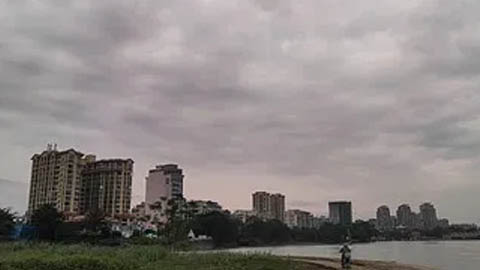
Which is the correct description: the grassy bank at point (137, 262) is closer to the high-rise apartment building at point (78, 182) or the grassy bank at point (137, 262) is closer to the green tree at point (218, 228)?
the green tree at point (218, 228)

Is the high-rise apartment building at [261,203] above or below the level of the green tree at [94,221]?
above

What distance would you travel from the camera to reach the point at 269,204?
190m

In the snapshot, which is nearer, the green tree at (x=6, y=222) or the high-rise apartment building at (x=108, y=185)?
the green tree at (x=6, y=222)

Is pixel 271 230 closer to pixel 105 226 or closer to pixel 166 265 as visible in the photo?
pixel 105 226

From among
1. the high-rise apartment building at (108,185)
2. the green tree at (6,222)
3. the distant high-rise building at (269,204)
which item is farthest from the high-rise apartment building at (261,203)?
the green tree at (6,222)

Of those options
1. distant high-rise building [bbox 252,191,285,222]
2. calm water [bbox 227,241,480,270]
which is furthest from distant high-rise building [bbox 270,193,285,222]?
→ calm water [bbox 227,241,480,270]

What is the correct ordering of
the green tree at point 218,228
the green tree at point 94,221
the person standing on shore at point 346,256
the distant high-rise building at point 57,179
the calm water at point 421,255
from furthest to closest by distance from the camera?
the distant high-rise building at point 57,179 → the green tree at point 218,228 → the green tree at point 94,221 → the calm water at point 421,255 → the person standing on shore at point 346,256

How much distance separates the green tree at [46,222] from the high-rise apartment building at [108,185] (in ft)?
130

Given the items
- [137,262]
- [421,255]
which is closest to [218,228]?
[421,255]

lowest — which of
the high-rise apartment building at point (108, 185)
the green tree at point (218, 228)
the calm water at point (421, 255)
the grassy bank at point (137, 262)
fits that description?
the calm water at point (421, 255)

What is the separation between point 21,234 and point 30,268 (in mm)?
59724

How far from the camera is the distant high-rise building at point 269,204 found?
614ft

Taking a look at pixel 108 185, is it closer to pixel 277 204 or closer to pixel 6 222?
pixel 6 222

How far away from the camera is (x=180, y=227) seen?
57938 millimetres
